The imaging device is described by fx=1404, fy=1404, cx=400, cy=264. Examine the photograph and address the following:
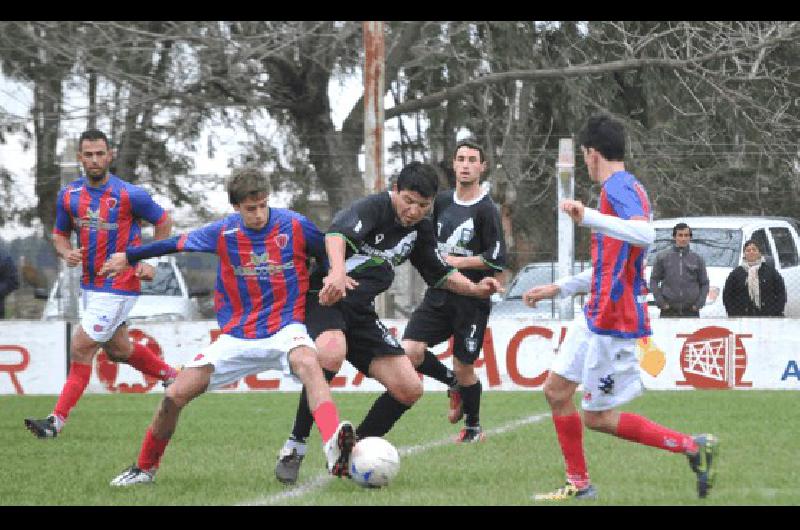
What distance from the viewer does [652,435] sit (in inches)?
254

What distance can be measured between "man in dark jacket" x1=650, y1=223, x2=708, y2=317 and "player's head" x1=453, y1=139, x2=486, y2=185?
545 centimetres

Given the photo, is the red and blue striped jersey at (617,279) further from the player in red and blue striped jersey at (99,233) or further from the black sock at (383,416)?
the player in red and blue striped jersey at (99,233)

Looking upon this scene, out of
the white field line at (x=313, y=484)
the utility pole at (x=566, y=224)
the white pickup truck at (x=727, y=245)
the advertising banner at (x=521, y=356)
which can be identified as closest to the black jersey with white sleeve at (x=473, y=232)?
the white field line at (x=313, y=484)

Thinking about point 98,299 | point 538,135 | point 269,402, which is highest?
point 538,135

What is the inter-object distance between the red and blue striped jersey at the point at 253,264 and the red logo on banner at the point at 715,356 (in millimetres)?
7913

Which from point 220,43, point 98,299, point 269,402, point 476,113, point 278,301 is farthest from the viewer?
point 476,113

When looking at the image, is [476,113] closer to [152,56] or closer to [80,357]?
[152,56]

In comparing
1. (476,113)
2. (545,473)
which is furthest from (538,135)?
(545,473)

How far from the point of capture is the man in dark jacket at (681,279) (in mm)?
14250

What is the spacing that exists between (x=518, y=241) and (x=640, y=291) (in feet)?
33.7

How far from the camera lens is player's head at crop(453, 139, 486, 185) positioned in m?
9.21

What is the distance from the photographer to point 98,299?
32.1 feet

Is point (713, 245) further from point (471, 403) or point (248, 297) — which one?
point (248, 297)

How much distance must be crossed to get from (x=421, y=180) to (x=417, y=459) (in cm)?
200
